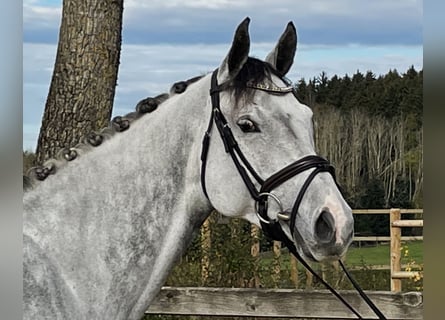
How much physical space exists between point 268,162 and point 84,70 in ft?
8.59

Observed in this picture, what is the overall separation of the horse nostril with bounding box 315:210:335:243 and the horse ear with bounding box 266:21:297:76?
1.94ft

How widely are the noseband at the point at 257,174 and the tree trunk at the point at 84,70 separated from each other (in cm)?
230

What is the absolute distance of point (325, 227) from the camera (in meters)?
1.84

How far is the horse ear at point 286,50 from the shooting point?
2.19 m

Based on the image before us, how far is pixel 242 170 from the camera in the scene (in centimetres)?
199

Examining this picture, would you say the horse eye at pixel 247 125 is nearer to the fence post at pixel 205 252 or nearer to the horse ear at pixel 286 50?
the horse ear at pixel 286 50

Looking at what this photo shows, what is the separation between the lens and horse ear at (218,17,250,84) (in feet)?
6.50

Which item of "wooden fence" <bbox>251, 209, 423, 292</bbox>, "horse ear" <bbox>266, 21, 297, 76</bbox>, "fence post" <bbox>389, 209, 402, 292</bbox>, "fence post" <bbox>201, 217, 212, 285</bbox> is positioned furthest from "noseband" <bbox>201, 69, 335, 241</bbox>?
"fence post" <bbox>389, 209, 402, 292</bbox>

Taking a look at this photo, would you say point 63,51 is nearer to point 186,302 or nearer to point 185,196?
point 186,302

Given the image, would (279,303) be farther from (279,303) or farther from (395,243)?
(395,243)

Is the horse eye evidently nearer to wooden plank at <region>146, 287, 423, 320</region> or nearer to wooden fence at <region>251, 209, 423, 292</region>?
wooden plank at <region>146, 287, 423, 320</region>

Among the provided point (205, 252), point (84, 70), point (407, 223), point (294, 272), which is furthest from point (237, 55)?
point (294, 272)

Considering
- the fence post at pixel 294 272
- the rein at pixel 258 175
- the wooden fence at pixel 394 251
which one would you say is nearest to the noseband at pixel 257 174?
the rein at pixel 258 175
